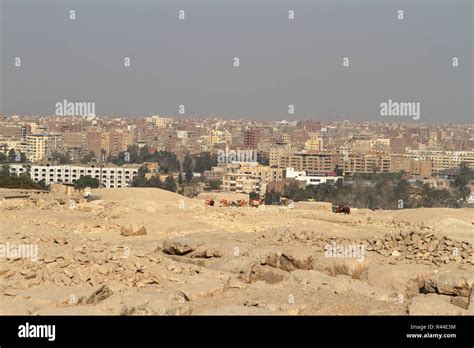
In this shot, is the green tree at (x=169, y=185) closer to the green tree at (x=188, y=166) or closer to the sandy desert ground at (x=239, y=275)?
the green tree at (x=188, y=166)

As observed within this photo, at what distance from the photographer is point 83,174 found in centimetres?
4728

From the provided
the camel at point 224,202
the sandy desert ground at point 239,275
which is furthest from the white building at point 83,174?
the sandy desert ground at point 239,275

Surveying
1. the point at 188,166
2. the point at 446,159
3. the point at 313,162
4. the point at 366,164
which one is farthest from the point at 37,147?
the point at 446,159

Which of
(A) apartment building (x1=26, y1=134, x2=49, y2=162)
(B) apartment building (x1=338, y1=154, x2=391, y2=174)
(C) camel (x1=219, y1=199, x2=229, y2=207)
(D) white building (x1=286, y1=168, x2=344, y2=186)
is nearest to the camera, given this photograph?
(C) camel (x1=219, y1=199, x2=229, y2=207)

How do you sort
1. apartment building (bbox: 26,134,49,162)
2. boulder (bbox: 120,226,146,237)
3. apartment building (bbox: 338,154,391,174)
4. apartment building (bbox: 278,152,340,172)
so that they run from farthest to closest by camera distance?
apartment building (bbox: 26,134,49,162) → apartment building (bbox: 278,152,340,172) → apartment building (bbox: 338,154,391,174) → boulder (bbox: 120,226,146,237)

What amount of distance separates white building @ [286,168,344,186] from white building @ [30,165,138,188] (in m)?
10.7

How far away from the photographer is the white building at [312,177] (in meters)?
48.2

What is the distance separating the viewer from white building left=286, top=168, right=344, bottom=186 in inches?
1896

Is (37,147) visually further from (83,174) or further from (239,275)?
(239,275)

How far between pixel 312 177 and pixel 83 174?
1486 centimetres

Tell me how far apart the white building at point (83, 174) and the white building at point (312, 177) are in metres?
10.7
